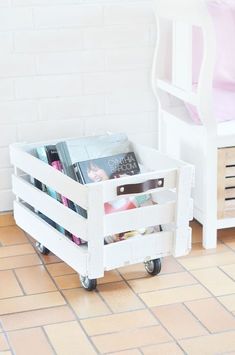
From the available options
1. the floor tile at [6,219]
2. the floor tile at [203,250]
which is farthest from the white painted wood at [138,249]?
the floor tile at [6,219]

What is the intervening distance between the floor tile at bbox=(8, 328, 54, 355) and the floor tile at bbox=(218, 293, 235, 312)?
1.73ft

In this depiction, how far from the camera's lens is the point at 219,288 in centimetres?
236

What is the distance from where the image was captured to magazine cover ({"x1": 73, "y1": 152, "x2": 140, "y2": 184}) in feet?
8.01

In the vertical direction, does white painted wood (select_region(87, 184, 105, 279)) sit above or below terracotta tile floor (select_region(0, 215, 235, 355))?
above

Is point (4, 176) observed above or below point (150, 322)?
above

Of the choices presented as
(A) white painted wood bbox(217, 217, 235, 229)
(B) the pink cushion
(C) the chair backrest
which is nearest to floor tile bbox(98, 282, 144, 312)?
(A) white painted wood bbox(217, 217, 235, 229)

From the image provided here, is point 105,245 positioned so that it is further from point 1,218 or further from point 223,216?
point 1,218

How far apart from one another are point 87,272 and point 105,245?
0.09 m

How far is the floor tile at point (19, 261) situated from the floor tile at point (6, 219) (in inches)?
12.7

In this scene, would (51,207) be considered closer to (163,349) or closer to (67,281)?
(67,281)

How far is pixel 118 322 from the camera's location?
2.16 m

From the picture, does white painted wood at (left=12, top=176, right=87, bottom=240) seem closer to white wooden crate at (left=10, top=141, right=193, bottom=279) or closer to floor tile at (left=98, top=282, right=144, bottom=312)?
white wooden crate at (left=10, top=141, right=193, bottom=279)

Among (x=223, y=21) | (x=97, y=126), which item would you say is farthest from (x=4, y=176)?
(x=223, y=21)

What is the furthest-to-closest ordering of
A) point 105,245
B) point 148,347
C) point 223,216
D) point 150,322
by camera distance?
1. point 223,216
2. point 105,245
3. point 150,322
4. point 148,347
